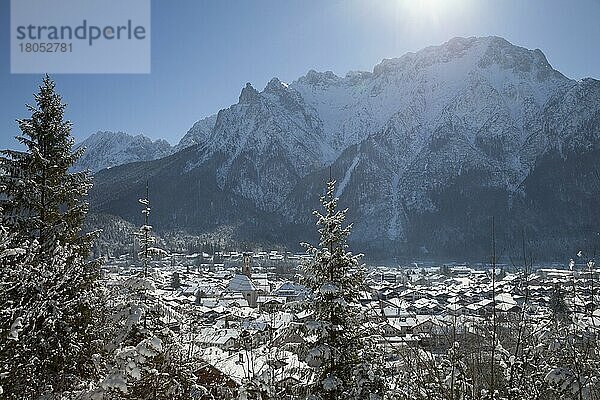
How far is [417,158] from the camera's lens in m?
163

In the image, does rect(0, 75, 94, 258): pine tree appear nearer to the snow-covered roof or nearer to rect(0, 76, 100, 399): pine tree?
rect(0, 76, 100, 399): pine tree

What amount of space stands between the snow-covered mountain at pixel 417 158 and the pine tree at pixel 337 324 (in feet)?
398

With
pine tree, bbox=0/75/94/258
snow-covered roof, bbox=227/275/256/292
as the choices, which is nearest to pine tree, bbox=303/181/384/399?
pine tree, bbox=0/75/94/258

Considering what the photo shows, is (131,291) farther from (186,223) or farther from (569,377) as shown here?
(186,223)

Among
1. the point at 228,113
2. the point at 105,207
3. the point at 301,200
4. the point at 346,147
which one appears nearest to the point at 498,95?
the point at 346,147

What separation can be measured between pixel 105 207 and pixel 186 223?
25414 millimetres

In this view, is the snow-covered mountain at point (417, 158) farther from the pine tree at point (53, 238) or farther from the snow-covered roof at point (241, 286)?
the pine tree at point (53, 238)

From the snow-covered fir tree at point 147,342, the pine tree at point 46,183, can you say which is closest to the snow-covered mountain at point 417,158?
the pine tree at point 46,183

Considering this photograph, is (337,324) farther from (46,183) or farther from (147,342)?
(46,183)

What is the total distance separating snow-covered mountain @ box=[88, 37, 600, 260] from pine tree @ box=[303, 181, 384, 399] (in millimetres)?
121243

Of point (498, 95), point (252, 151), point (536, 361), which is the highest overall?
point (498, 95)

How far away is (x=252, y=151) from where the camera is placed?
175375 mm

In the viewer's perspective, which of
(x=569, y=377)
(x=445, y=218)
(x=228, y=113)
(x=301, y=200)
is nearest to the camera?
(x=569, y=377)

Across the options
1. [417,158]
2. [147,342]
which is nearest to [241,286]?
[147,342]
